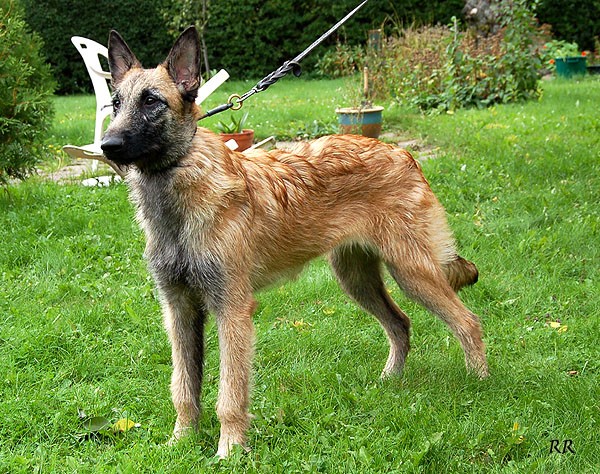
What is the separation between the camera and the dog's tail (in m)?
4.15

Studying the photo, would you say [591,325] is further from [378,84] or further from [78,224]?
[378,84]

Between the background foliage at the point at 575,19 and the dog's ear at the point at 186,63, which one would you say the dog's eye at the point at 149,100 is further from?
the background foliage at the point at 575,19

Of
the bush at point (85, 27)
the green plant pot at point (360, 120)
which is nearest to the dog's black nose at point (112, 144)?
the green plant pot at point (360, 120)

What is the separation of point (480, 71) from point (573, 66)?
257 inches

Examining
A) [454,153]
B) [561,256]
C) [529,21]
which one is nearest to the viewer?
[561,256]

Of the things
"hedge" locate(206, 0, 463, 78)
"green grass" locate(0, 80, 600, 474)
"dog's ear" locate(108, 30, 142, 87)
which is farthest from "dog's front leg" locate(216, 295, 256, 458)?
"hedge" locate(206, 0, 463, 78)

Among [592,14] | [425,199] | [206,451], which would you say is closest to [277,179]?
[425,199]

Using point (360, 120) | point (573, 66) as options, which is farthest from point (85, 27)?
point (573, 66)

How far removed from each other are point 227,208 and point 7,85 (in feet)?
16.7

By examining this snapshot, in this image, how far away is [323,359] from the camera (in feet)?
14.1

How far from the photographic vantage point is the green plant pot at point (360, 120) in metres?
9.55

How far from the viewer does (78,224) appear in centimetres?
661

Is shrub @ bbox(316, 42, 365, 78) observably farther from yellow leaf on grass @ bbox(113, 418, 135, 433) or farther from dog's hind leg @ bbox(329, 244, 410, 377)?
yellow leaf on grass @ bbox(113, 418, 135, 433)

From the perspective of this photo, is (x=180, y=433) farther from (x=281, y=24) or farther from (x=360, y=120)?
(x=281, y=24)
